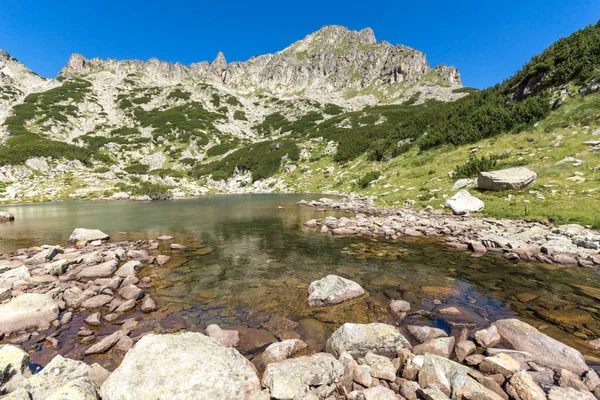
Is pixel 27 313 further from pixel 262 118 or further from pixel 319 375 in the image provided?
pixel 262 118

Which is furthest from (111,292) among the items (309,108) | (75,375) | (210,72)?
(210,72)

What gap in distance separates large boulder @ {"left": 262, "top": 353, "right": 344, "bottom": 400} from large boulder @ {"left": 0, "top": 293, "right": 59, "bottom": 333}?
22.0ft

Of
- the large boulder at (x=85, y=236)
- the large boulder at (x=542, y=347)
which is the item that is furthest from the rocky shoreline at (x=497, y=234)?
the large boulder at (x=85, y=236)

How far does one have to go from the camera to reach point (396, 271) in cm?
1052

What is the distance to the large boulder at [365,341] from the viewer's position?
5.29 meters

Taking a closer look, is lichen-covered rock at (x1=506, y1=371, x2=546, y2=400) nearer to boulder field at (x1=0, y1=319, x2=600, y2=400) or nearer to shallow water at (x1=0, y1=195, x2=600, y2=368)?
boulder field at (x1=0, y1=319, x2=600, y2=400)

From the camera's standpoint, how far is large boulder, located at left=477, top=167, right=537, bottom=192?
1977 centimetres

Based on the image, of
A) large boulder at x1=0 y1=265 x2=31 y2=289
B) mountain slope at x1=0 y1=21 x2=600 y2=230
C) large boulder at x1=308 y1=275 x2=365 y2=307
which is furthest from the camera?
mountain slope at x1=0 y1=21 x2=600 y2=230

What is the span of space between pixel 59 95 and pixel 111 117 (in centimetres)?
3232

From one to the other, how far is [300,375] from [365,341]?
165 cm

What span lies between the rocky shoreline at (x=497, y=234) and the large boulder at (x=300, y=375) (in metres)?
10.9

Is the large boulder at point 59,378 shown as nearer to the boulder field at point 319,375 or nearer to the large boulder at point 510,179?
the boulder field at point 319,375

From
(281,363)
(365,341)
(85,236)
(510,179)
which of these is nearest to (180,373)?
(281,363)

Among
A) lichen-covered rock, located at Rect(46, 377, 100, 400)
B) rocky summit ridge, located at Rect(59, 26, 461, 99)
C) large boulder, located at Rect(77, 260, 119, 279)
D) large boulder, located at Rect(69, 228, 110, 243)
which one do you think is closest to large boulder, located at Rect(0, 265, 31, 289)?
large boulder, located at Rect(77, 260, 119, 279)
